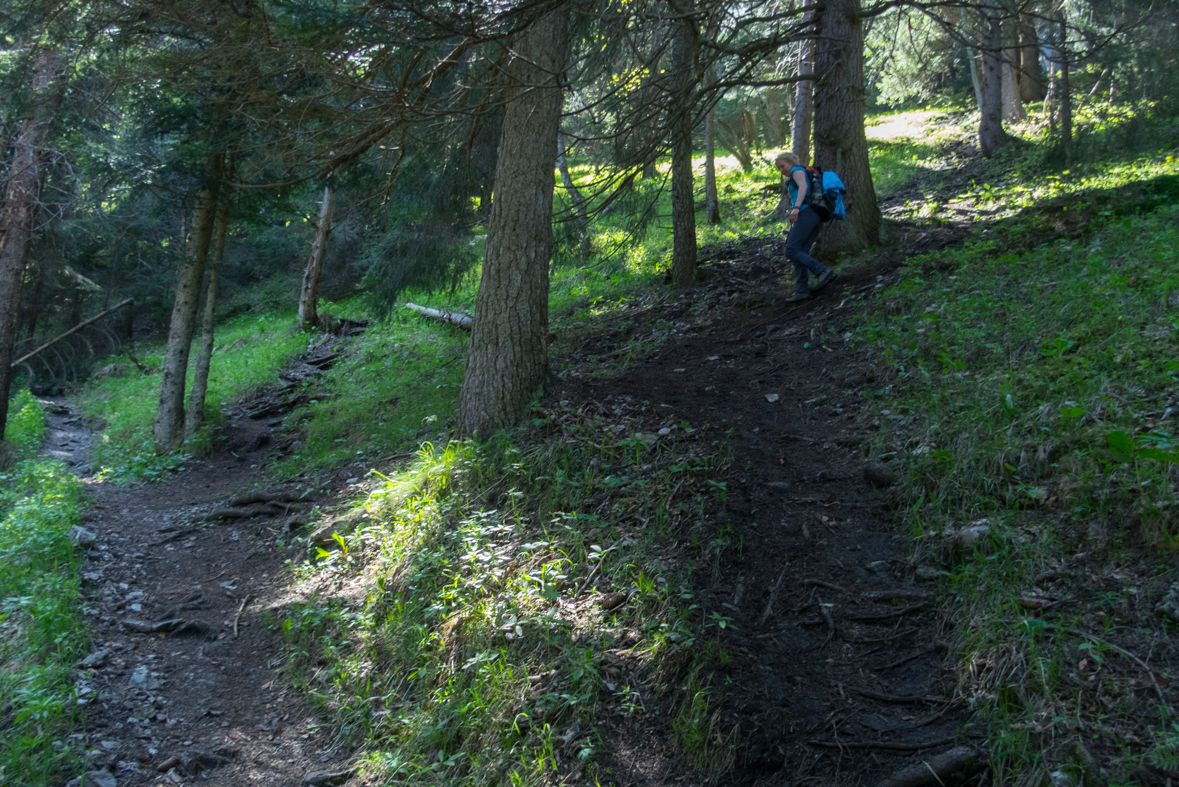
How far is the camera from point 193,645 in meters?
5.32

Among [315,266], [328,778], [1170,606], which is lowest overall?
[328,778]

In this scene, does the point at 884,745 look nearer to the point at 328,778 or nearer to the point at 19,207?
the point at 328,778

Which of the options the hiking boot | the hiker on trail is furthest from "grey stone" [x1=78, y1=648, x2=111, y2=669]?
the hiking boot

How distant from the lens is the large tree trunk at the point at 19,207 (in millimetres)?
10492

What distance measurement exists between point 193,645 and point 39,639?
0.97 meters

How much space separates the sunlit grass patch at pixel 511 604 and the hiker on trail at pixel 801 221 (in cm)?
353

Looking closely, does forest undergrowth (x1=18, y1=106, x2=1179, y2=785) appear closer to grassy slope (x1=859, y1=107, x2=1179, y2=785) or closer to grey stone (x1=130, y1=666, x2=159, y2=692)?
grassy slope (x1=859, y1=107, x2=1179, y2=785)

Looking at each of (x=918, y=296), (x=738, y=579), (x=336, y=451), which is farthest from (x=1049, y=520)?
(x=336, y=451)

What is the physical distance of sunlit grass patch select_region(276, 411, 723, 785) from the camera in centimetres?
388

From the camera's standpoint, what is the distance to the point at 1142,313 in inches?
210

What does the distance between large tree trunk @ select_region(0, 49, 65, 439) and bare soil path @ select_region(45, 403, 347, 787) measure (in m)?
4.99

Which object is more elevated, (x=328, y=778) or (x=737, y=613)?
(x=737, y=613)

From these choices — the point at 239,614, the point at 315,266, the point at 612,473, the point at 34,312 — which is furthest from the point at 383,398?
the point at 34,312

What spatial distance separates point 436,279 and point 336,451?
3.59 meters
